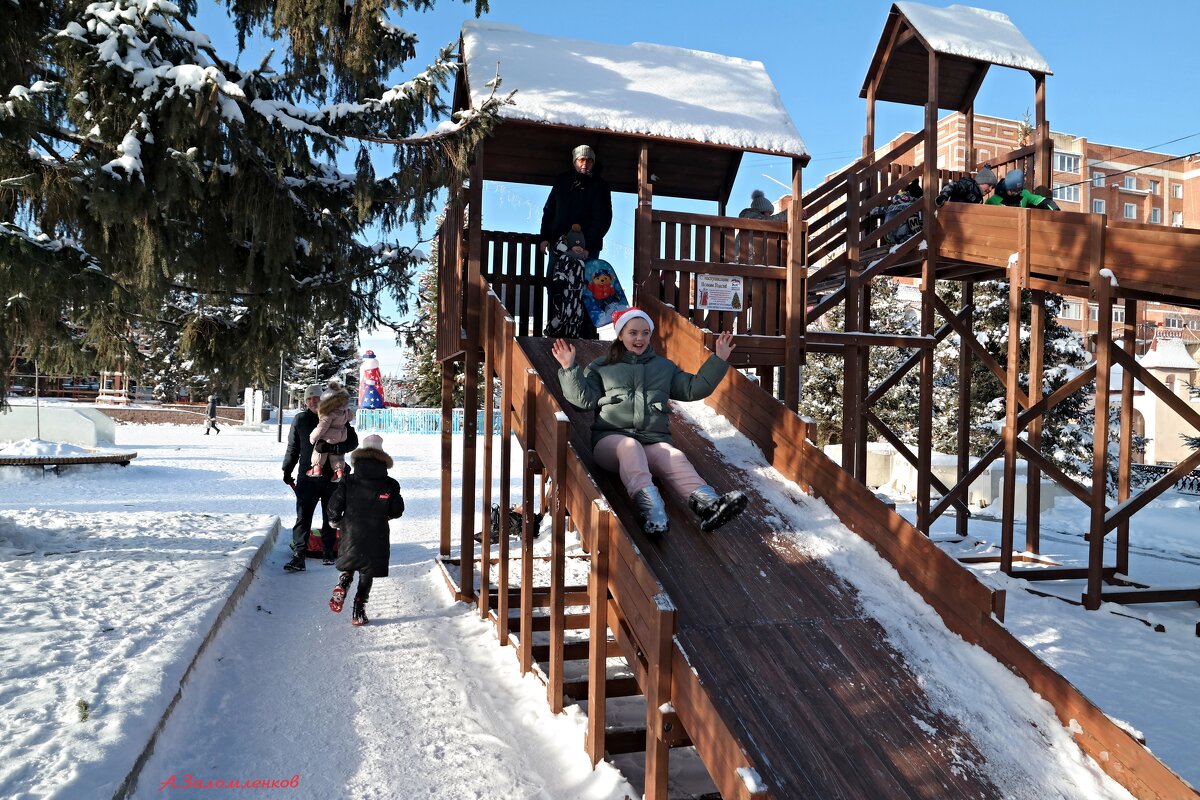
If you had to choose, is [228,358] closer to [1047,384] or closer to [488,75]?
[488,75]

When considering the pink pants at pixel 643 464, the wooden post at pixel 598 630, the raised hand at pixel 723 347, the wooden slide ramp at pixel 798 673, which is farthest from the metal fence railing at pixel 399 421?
the wooden post at pixel 598 630

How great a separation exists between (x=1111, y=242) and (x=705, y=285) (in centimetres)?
368

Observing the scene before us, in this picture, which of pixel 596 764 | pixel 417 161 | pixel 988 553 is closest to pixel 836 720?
pixel 596 764

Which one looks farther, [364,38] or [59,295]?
[364,38]

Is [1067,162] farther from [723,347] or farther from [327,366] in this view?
[723,347]

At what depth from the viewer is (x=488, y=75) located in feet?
24.8

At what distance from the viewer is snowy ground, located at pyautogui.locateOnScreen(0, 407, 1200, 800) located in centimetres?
347

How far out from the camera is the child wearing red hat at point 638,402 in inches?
185

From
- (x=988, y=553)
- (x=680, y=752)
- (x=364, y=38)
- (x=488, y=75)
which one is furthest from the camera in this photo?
(x=988, y=553)

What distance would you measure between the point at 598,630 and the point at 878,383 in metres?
21.3

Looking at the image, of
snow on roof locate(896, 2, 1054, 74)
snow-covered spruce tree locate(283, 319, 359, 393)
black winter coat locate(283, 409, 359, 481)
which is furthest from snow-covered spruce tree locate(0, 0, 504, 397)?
snow-covered spruce tree locate(283, 319, 359, 393)

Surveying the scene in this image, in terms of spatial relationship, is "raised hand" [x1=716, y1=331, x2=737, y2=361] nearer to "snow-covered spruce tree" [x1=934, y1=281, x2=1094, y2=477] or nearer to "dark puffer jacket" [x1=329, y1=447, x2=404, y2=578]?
"dark puffer jacket" [x1=329, y1=447, x2=404, y2=578]

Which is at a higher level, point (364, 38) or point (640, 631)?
point (364, 38)

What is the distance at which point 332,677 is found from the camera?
4.85 m
